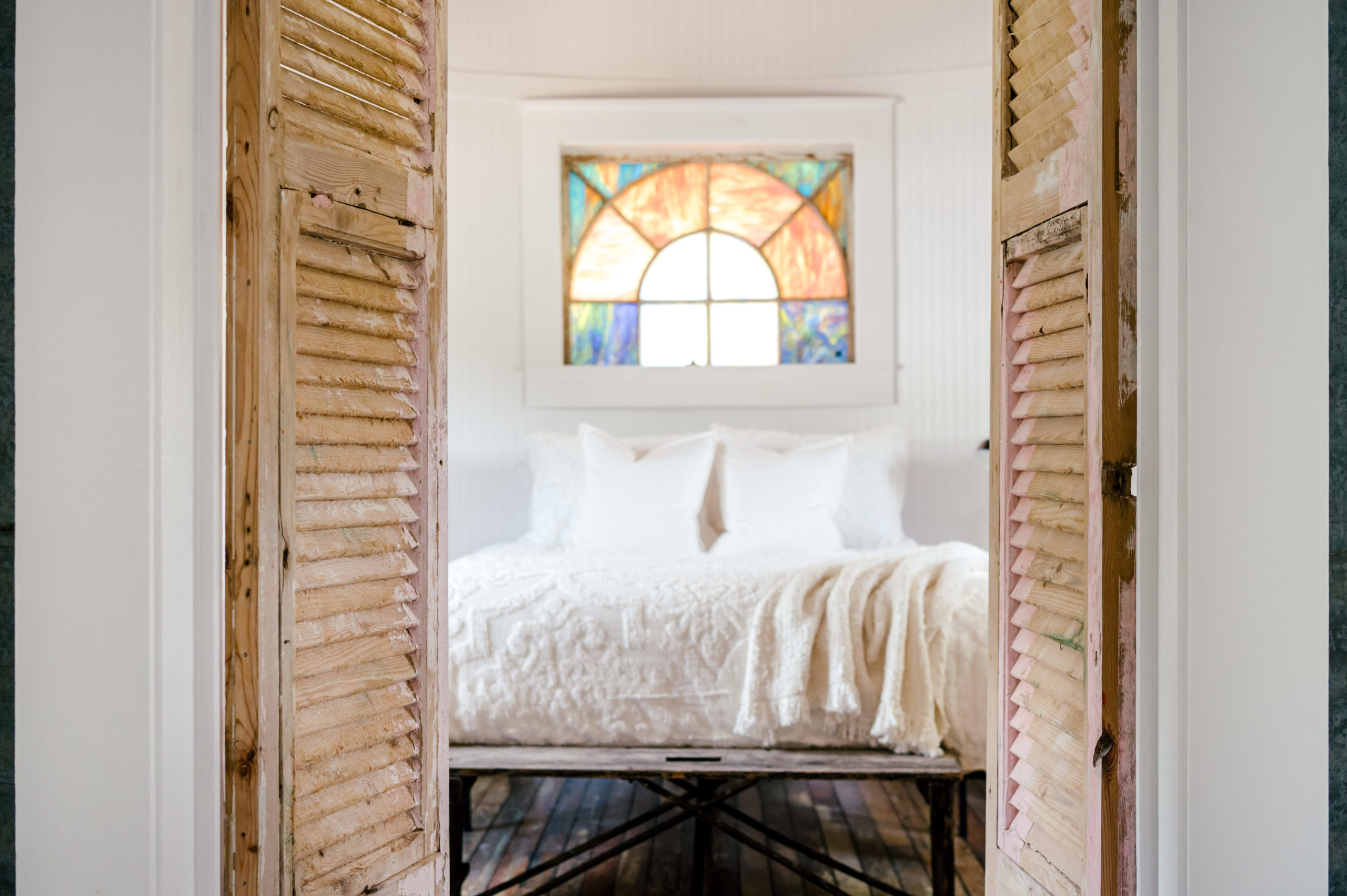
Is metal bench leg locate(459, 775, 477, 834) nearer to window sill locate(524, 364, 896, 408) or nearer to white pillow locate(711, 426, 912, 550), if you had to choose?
white pillow locate(711, 426, 912, 550)

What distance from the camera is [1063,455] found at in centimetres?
134

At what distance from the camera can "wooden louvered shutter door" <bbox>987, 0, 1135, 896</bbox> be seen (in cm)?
120

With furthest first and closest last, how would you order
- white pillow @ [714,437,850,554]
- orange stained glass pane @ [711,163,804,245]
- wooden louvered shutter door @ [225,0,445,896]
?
orange stained glass pane @ [711,163,804,245] < white pillow @ [714,437,850,554] < wooden louvered shutter door @ [225,0,445,896]

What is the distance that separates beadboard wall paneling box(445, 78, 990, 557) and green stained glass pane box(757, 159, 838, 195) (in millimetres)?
294

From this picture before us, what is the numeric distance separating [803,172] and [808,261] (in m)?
0.37

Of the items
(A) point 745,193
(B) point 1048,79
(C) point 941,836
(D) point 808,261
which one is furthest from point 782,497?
(B) point 1048,79

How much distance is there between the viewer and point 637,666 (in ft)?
7.34

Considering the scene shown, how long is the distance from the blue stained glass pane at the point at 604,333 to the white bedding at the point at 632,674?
189 centimetres

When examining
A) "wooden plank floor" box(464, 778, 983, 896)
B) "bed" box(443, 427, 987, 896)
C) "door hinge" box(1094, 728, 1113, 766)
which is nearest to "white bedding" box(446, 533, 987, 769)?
"bed" box(443, 427, 987, 896)

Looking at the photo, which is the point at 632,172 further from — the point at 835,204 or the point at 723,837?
the point at 723,837

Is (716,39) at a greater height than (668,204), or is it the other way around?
(716,39)

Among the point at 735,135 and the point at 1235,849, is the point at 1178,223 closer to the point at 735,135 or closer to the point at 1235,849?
the point at 1235,849

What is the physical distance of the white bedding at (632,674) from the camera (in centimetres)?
223

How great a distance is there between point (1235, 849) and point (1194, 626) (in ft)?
0.79
